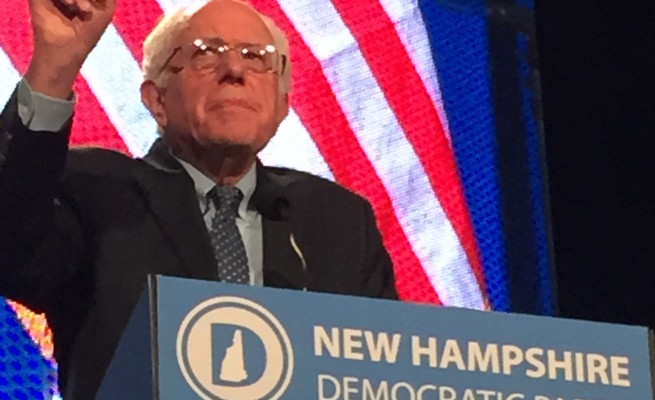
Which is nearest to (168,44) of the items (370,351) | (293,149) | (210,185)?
(210,185)

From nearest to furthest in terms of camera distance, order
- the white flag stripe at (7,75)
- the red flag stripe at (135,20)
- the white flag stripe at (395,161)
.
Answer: the white flag stripe at (7,75) < the red flag stripe at (135,20) < the white flag stripe at (395,161)

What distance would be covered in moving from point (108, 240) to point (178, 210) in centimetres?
9

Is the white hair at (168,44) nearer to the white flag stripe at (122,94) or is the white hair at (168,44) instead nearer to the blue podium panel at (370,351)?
the white flag stripe at (122,94)

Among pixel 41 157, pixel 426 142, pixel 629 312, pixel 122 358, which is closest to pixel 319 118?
pixel 426 142

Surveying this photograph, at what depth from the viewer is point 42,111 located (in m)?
1.54

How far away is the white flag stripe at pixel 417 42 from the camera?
254 cm

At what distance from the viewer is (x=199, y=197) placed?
1.80 meters

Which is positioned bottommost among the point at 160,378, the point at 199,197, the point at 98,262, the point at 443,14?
the point at 160,378

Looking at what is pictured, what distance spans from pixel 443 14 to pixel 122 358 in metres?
1.59

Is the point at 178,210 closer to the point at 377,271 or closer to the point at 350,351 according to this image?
the point at 377,271

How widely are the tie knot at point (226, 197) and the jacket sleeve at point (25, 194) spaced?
22 cm

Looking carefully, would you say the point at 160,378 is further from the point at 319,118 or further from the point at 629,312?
the point at 629,312

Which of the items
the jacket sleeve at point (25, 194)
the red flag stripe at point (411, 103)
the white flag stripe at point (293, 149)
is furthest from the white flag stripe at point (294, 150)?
the jacket sleeve at point (25, 194)

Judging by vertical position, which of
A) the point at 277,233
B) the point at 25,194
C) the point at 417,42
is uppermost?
the point at 417,42
